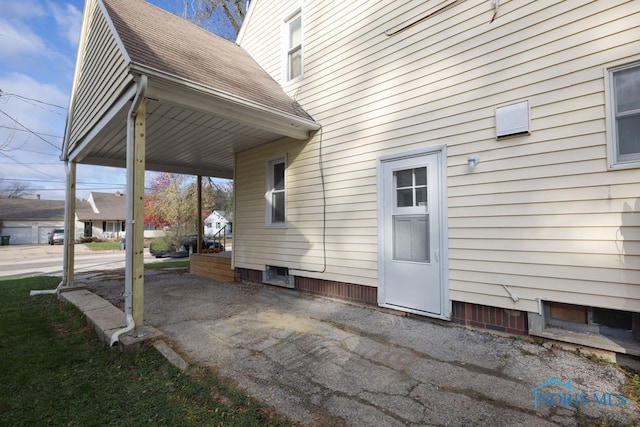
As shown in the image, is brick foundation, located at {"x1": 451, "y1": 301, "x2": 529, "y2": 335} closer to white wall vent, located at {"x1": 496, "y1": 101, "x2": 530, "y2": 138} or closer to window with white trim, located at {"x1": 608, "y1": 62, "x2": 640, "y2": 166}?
window with white trim, located at {"x1": 608, "y1": 62, "x2": 640, "y2": 166}

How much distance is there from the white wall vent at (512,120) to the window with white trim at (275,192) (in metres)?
4.14

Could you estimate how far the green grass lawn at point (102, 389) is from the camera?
218cm

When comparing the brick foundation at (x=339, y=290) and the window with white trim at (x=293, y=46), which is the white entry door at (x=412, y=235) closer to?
the brick foundation at (x=339, y=290)

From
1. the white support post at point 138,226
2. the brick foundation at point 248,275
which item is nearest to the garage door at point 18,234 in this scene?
the brick foundation at point 248,275

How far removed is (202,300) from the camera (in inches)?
221

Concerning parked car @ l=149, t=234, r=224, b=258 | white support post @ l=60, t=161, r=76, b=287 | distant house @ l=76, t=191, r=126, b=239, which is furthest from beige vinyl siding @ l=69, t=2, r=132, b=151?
distant house @ l=76, t=191, r=126, b=239

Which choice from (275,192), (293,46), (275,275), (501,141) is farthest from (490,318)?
(293,46)

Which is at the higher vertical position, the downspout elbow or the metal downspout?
the metal downspout

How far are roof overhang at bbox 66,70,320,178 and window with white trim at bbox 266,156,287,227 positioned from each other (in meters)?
0.57

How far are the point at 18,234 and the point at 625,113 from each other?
49.0m

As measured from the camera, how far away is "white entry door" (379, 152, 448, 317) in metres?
4.05

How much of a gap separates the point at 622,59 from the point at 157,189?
83.2 feet

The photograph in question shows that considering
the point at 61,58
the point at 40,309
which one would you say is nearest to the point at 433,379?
the point at 40,309

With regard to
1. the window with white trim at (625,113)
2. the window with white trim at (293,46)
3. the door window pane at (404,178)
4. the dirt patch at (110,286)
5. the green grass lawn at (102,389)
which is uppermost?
the window with white trim at (293,46)
